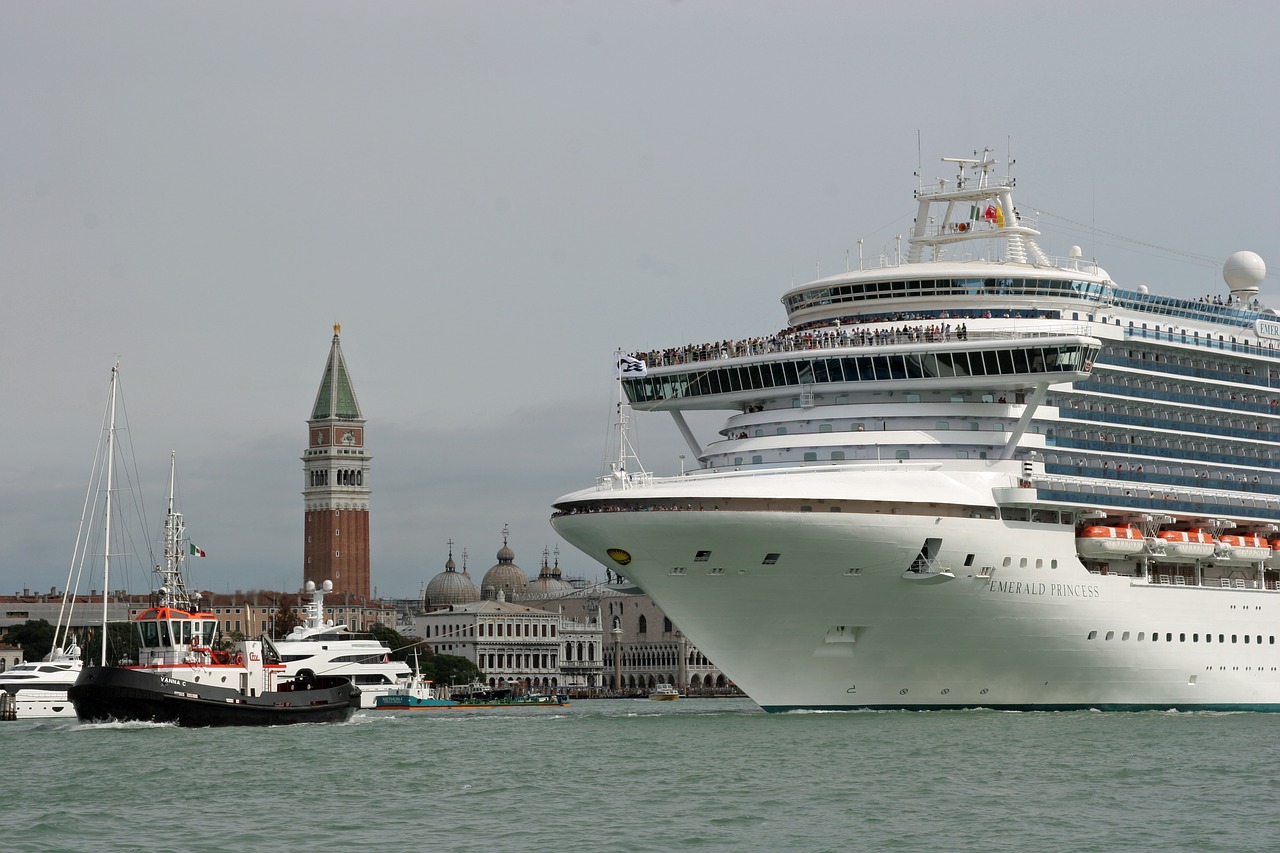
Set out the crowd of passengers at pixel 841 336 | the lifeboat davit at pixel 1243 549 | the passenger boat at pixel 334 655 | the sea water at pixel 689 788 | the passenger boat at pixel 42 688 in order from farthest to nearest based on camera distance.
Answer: the passenger boat at pixel 42 688 < the passenger boat at pixel 334 655 < the lifeboat davit at pixel 1243 549 < the crowd of passengers at pixel 841 336 < the sea water at pixel 689 788

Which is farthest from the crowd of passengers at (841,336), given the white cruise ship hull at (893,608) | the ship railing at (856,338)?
the white cruise ship hull at (893,608)

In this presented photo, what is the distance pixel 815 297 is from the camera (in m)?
59.1

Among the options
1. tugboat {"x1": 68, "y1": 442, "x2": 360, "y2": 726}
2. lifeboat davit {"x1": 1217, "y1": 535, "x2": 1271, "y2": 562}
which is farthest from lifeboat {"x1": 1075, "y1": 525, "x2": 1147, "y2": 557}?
tugboat {"x1": 68, "y1": 442, "x2": 360, "y2": 726}

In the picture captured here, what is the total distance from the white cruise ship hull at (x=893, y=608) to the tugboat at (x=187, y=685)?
1299cm

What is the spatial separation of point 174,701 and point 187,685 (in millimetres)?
615

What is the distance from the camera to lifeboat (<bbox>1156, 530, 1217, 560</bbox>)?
57375 millimetres

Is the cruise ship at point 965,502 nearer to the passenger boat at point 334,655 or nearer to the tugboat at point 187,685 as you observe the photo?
the tugboat at point 187,685

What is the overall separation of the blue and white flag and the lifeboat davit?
18170mm

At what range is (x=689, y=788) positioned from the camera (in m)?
36.8

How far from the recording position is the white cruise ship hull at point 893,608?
50.1 meters

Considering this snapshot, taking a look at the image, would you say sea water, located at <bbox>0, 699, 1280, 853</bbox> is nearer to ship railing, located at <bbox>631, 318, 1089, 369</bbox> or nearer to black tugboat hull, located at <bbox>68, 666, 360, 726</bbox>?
black tugboat hull, located at <bbox>68, 666, 360, 726</bbox>

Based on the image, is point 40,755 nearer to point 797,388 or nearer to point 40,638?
point 797,388

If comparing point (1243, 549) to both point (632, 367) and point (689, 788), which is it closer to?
point (632, 367)

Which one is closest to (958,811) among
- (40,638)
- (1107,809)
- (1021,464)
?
(1107,809)
